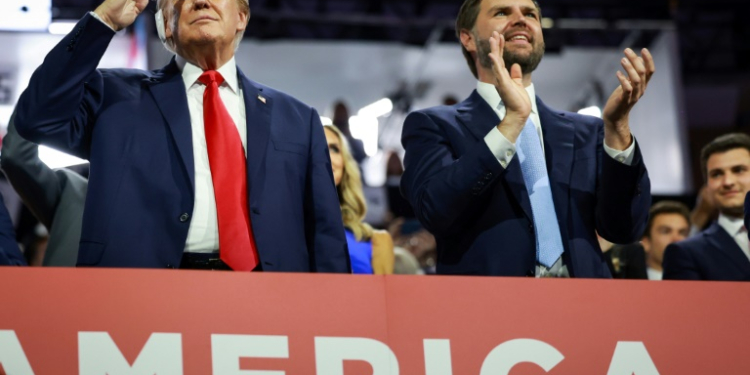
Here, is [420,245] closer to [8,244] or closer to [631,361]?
[8,244]

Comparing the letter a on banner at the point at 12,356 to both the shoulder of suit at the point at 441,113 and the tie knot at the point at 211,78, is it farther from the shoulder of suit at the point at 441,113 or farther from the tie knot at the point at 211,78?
the shoulder of suit at the point at 441,113

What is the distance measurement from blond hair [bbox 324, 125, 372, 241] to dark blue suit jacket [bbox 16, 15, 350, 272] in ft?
4.47

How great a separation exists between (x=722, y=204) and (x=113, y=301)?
2.91 m

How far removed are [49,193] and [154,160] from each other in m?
1.04

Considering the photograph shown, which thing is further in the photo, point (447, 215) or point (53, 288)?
point (447, 215)

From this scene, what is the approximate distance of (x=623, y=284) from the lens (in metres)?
2.35

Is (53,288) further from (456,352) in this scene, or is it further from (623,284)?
(623,284)

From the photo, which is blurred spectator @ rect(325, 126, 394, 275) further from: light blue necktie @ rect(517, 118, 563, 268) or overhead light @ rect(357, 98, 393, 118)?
overhead light @ rect(357, 98, 393, 118)

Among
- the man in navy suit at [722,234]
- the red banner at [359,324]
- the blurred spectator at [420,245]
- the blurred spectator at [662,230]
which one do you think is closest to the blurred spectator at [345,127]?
the blurred spectator at [420,245]

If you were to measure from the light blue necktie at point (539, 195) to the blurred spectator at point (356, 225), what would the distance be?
1260mm

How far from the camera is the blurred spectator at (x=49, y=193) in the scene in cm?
339

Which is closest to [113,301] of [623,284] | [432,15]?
[623,284]

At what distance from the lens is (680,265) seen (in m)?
3.88

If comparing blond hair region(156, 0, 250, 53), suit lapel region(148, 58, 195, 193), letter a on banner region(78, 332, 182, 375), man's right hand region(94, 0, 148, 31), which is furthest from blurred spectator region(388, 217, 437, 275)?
letter a on banner region(78, 332, 182, 375)
